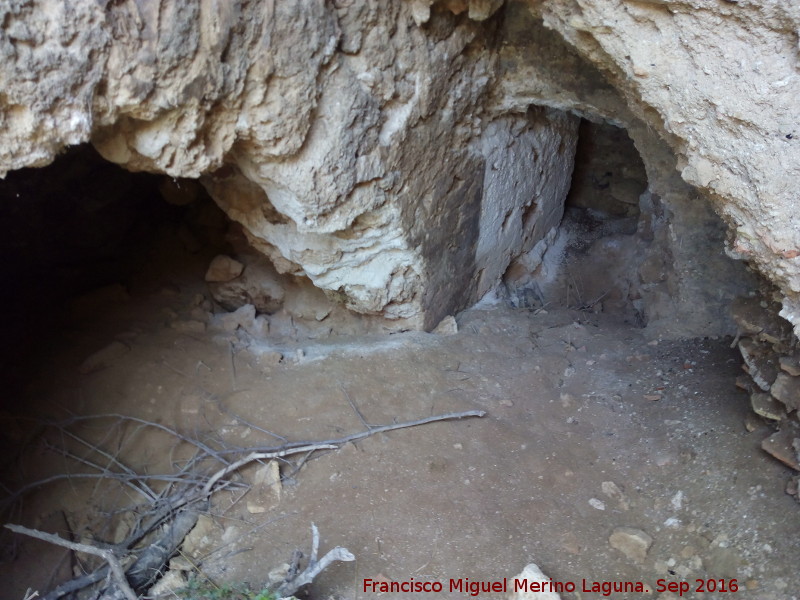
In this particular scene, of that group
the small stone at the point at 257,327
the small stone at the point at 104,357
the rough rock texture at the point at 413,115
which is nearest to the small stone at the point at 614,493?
the rough rock texture at the point at 413,115

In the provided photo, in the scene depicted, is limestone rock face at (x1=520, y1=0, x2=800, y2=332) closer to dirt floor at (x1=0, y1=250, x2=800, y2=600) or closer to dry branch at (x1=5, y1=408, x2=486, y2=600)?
dirt floor at (x1=0, y1=250, x2=800, y2=600)

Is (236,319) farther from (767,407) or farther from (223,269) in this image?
(767,407)

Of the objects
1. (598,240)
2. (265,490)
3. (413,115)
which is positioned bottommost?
(265,490)

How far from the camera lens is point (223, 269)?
429 centimetres

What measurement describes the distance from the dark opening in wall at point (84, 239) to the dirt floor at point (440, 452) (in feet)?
0.67

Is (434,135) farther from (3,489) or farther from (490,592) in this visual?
(3,489)

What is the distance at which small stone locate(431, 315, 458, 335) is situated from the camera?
3.86m

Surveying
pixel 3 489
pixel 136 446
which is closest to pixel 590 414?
pixel 136 446

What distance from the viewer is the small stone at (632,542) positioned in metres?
2.38

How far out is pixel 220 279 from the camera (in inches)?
170

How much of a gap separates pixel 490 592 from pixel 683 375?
163cm

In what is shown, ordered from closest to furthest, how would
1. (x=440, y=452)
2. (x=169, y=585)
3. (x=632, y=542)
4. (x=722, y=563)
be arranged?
1. (x=722, y=563)
2. (x=632, y=542)
3. (x=169, y=585)
4. (x=440, y=452)

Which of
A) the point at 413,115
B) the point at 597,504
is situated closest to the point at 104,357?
the point at 413,115

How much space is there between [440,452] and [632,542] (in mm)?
916
